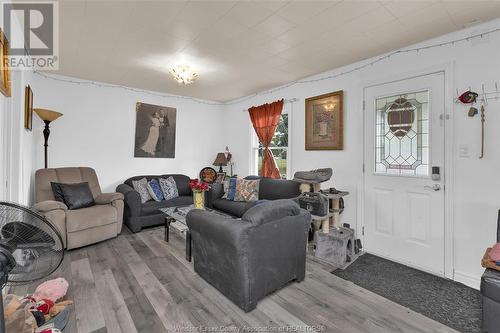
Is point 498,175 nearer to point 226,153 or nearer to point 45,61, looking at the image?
point 226,153

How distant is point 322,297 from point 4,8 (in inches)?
138

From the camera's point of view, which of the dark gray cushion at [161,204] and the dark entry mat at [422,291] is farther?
the dark gray cushion at [161,204]

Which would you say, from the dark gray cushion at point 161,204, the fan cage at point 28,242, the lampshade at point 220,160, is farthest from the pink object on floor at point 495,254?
the lampshade at point 220,160

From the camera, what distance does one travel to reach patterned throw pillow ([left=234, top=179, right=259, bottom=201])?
13.4 feet

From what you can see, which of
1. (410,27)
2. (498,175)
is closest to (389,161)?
(498,175)

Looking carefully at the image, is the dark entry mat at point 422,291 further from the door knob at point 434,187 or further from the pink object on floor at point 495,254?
the door knob at point 434,187

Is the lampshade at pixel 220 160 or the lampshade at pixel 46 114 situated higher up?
the lampshade at pixel 46 114

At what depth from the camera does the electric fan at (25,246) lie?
0.97 metres

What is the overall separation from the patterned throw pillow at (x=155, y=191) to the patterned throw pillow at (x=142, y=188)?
6cm

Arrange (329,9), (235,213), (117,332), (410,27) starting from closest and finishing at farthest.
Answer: (117,332) → (329,9) → (410,27) → (235,213)

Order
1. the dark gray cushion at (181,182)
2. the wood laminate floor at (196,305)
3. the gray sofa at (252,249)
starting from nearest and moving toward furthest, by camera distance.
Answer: the wood laminate floor at (196,305) → the gray sofa at (252,249) → the dark gray cushion at (181,182)

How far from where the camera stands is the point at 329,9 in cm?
205

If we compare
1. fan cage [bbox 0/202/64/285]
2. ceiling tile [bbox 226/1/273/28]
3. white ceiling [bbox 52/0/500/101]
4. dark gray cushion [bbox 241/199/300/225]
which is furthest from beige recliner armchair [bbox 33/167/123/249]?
ceiling tile [bbox 226/1/273/28]

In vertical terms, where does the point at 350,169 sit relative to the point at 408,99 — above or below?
below
